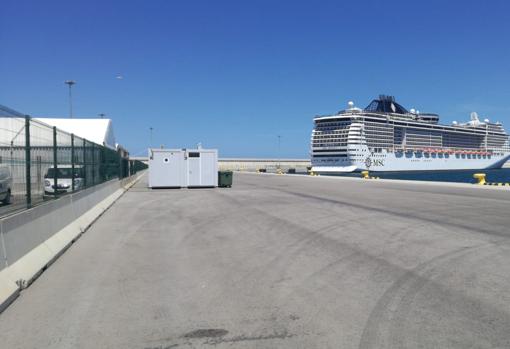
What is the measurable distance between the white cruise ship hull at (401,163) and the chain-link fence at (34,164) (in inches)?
3030

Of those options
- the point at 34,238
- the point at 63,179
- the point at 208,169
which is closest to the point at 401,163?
the point at 208,169

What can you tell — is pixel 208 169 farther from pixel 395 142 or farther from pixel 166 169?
pixel 395 142

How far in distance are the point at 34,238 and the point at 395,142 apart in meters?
92.3

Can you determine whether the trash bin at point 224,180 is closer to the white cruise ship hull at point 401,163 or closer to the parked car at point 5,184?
the parked car at point 5,184

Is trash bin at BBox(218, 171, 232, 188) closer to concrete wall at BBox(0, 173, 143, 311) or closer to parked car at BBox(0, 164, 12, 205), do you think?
concrete wall at BBox(0, 173, 143, 311)

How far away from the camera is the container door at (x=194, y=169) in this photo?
29297mm

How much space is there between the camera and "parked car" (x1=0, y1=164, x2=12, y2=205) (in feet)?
23.1

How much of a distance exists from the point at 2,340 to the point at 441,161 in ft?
339

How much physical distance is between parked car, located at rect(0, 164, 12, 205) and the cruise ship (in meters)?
80.6

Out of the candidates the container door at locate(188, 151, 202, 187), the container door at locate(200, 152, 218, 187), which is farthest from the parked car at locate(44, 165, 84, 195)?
the container door at locate(200, 152, 218, 187)

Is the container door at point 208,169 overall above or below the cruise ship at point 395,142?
below

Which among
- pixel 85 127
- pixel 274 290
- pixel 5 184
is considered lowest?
pixel 274 290

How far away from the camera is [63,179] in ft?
34.3

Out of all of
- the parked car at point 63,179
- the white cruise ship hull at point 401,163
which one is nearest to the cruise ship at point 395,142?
Result: the white cruise ship hull at point 401,163
